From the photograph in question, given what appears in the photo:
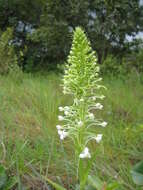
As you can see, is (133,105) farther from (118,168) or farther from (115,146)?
(118,168)

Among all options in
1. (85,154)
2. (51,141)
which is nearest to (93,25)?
(51,141)

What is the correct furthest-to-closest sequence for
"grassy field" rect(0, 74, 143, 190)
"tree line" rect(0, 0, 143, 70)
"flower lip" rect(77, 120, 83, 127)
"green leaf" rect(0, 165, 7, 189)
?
"tree line" rect(0, 0, 143, 70), "grassy field" rect(0, 74, 143, 190), "green leaf" rect(0, 165, 7, 189), "flower lip" rect(77, 120, 83, 127)

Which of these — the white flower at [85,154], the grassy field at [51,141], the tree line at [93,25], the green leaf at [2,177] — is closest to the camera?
the white flower at [85,154]

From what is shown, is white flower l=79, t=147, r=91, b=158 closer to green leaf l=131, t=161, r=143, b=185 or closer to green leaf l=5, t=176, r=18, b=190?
green leaf l=131, t=161, r=143, b=185

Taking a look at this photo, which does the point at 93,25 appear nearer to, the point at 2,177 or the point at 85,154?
the point at 2,177

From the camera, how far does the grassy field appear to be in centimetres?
261

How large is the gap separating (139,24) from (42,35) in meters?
5.03

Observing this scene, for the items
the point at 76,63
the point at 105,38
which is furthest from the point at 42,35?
the point at 76,63

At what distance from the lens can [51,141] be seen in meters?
3.18

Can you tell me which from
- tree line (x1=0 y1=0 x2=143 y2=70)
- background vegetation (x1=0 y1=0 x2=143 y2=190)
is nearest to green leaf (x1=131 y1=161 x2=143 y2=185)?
background vegetation (x1=0 y1=0 x2=143 y2=190)

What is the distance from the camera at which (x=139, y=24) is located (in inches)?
523

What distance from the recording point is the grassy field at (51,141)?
8.55 ft

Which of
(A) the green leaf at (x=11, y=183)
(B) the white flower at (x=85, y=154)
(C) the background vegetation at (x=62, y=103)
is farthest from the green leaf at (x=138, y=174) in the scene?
(A) the green leaf at (x=11, y=183)

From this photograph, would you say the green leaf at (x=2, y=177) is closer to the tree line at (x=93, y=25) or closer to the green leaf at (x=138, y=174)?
the green leaf at (x=138, y=174)
